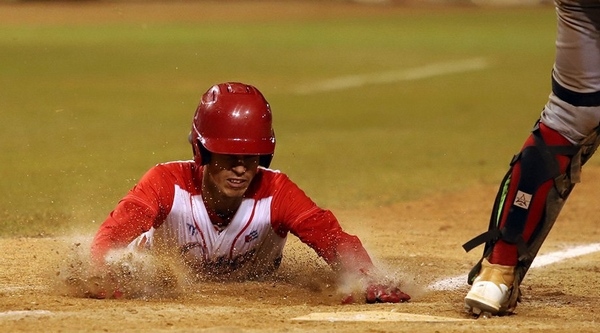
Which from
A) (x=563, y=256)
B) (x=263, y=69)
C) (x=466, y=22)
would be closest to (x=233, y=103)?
(x=563, y=256)

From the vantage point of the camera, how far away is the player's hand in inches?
178

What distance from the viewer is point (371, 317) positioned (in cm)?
416

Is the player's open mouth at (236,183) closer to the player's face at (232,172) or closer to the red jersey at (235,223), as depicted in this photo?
the player's face at (232,172)

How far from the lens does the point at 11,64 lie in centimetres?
1869

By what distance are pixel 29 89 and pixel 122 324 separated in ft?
39.4

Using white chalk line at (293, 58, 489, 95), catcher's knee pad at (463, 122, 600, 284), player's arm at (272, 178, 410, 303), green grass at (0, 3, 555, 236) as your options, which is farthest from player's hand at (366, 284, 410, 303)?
white chalk line at (293, 58, 489, 95)

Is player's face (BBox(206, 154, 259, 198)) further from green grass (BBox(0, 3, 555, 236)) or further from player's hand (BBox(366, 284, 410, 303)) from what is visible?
green grass (BBox(0, 3, 555, 236))

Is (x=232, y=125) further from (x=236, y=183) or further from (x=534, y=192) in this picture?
(x=534, y=192)

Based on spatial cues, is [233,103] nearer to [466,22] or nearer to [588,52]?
[588,52]

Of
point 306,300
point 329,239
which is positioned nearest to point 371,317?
point 306,300

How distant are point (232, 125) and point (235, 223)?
463 mm

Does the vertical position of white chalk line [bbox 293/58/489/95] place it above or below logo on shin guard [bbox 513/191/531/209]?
below

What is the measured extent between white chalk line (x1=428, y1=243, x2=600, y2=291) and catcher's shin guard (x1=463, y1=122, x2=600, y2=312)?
69 cm

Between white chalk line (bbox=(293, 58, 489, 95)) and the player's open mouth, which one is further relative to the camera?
white chalk line (bbox=(293, 58, 489, 95))
